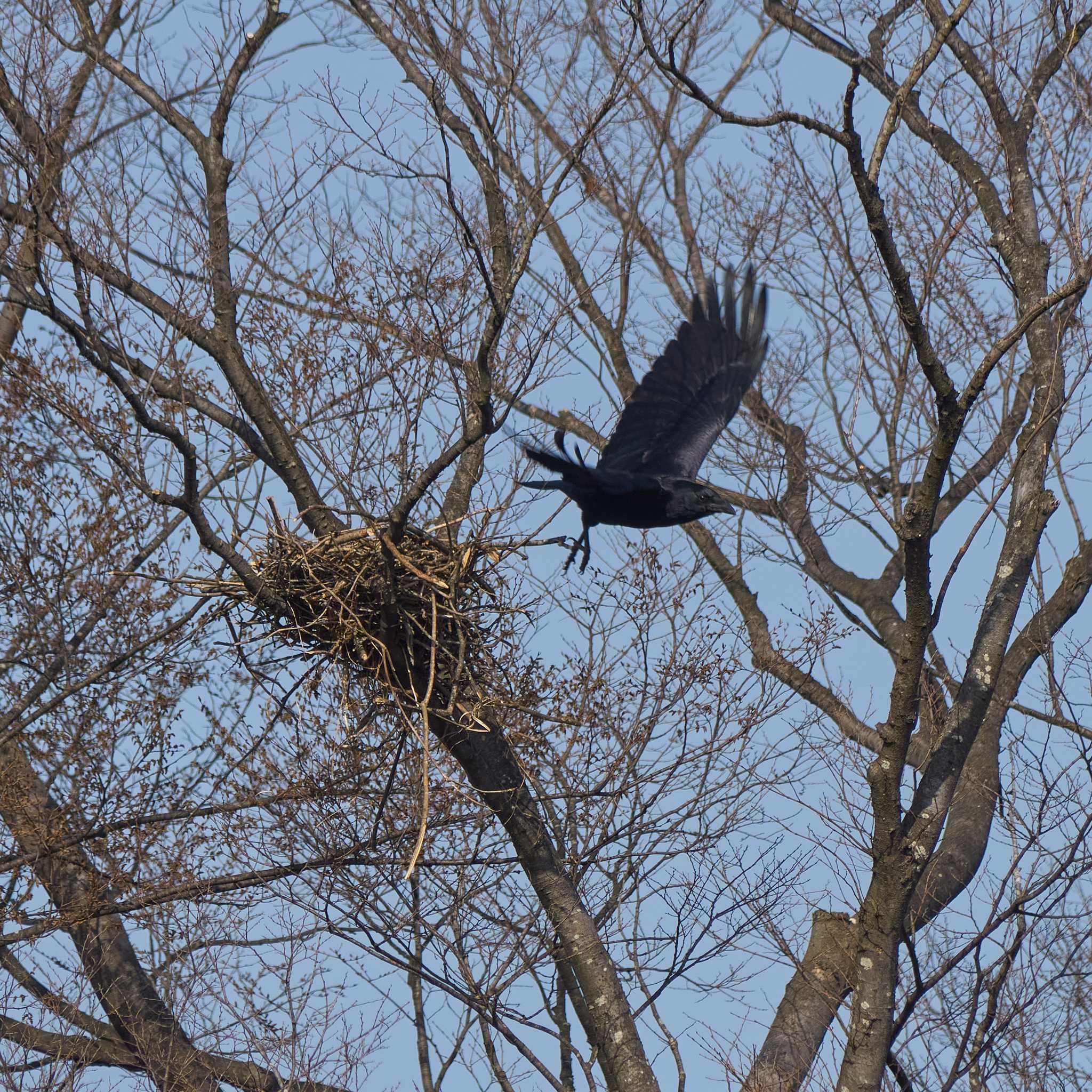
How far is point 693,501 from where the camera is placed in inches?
263

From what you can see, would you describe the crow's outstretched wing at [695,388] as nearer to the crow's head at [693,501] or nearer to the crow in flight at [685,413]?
the crow in flight at [685,413]

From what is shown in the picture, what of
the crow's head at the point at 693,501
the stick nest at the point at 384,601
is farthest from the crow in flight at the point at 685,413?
the stick nest at the point at 384,601

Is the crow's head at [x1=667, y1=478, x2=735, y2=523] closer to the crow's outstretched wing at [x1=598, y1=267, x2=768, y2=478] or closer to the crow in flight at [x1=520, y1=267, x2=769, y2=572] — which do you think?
the crow in flight at [x1=520, y1=267, x2=769, y2=572]

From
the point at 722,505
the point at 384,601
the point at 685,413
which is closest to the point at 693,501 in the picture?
the point at 722,505

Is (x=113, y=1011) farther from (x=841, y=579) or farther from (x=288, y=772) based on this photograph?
(x=841, y=579)

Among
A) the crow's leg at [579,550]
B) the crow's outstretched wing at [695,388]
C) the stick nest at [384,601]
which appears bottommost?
the stick nest at [384,601]

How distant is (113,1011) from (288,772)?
79.8 inches

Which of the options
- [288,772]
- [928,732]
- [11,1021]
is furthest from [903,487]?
[11,1021]

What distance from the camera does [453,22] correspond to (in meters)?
6.71

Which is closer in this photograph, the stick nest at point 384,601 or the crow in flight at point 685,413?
the stick nest at point 384,601

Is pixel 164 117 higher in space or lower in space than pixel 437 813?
higher

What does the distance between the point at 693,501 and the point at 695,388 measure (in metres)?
1.02

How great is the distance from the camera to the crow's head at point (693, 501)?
263 inches

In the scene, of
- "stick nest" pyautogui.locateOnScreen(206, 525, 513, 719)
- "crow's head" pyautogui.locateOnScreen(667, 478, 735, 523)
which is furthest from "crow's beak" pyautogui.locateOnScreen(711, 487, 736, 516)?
"stick nest" pyautogui.locateOnScreen(206, 525, 513, 719)
